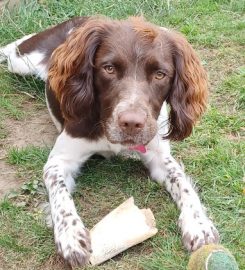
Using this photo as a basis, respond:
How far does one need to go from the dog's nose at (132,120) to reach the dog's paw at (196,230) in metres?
0.60

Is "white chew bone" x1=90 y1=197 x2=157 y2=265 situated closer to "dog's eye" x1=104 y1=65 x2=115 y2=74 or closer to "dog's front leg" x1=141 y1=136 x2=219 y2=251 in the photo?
"dog's front leg" x1=141 y1=136 x2=219 y2=251

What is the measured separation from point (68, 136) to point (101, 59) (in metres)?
0.69

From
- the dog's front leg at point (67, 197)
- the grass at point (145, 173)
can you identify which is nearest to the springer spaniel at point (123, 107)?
the dog's front leg at point (67, 197)

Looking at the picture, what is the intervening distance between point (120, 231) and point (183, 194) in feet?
1.82

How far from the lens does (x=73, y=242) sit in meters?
3.32

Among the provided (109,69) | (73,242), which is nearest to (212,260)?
(73,242)

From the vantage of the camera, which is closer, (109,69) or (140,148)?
(109,69)

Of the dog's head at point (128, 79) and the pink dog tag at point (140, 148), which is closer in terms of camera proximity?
the dog's head at point (128, 79)

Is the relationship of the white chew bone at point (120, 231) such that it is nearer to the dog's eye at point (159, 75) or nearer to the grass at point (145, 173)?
the grass at point (145, 173)

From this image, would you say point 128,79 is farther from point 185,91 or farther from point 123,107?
point 185,91

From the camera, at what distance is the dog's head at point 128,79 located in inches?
132

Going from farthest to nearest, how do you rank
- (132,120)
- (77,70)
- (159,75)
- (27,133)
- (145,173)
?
(27,133), (145,173), (77,70), (159,75), (132,120)

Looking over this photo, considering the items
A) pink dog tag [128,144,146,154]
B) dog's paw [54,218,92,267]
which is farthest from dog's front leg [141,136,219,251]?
dog's paw [54,218,92,267]

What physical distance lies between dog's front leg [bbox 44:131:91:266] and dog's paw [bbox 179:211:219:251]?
530 millimetres
